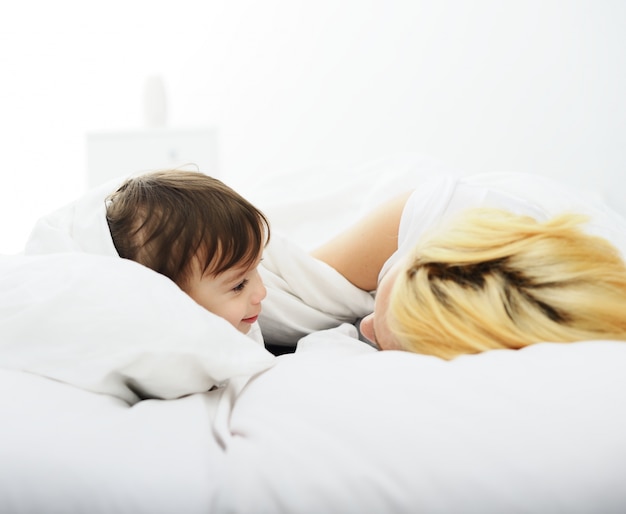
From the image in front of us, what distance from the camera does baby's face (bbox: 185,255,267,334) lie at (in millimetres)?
1060

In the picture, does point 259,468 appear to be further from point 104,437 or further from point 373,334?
point 373,334

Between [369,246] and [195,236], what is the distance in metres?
0.38

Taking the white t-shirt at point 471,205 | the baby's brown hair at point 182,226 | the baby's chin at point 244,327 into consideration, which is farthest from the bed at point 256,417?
the white t-shirt at point 471,205

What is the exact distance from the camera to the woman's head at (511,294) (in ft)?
2.74

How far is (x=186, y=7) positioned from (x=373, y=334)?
3164 millimetres

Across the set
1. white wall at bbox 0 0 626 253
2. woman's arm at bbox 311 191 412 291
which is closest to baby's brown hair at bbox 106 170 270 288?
woman's arm at bbox 311 191 412 291

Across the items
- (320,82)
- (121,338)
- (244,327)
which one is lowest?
(244,327)

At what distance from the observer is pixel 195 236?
1034 millimetres

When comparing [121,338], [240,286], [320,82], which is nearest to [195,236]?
[240,286]

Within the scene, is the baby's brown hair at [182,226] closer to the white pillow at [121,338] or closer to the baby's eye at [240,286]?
the baby's eye at [240,286]

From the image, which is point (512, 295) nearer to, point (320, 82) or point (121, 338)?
point (121, 338)

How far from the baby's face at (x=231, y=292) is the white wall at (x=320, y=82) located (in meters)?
2.35

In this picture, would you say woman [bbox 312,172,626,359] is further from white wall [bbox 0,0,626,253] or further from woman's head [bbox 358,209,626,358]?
white wall [bbox 0,0,626,253]

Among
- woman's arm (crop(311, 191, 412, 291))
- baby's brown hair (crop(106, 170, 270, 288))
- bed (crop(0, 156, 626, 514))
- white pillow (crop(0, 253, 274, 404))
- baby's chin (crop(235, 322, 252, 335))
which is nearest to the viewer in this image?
bed (crop(0, 156, 626, 514))
